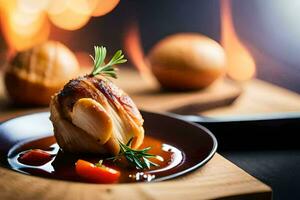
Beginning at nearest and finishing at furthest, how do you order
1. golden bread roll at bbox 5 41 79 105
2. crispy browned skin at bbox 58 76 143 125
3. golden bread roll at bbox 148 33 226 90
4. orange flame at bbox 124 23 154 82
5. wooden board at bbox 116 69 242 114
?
1. crispy browned skin at bbox 58 76 143 125
2. golden bread roll at bbox 5 41 79 105
3. wooden board at bbox 116 69 242 114
4. golden bread roll at bbox 148 33 226 90
5. orange flame at bbox 124 23 154 82

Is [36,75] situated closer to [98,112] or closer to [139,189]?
[98,112]

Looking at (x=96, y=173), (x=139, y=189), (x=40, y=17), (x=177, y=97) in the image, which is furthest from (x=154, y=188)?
(x=40, y=17)

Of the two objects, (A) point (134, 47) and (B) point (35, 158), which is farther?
(A) point (134, 47)

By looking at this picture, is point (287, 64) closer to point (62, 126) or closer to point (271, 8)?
point (271, 8)

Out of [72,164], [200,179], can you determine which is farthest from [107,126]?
[200,179]

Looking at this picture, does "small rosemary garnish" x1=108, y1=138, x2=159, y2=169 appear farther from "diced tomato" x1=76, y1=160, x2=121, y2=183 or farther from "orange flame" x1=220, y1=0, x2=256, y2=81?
"orange flame" x1=220, y1=0, x2=256, y2=81

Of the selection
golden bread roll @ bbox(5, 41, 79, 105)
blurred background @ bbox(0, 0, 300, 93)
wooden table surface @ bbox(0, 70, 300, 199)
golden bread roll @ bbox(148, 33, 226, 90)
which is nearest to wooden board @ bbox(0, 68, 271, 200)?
wooden table surface @ bbox(0, 70, 300, 199)
